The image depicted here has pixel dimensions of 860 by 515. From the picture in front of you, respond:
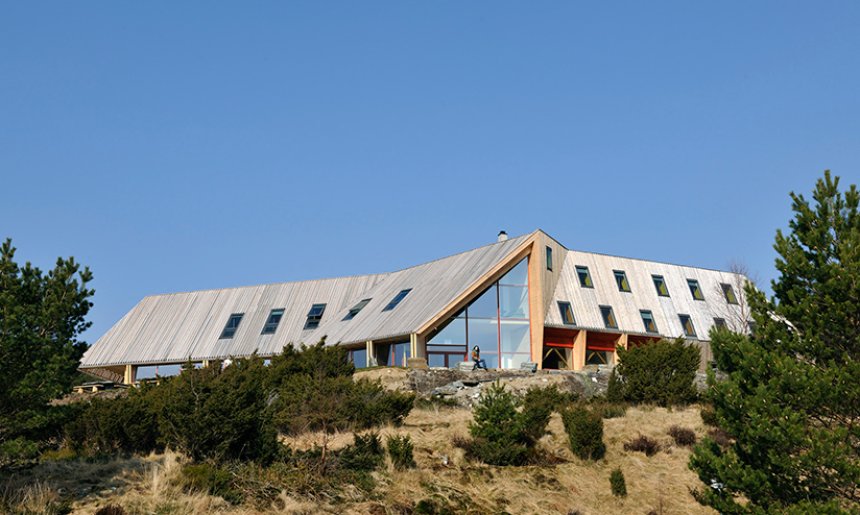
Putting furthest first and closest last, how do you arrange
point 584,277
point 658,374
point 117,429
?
1. point 584,277
2. point 658,374
3. point 117,429

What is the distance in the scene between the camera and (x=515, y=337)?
41.1 meters

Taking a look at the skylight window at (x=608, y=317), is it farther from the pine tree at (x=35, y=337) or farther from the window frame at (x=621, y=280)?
the pine tree at (x=35, y=337)

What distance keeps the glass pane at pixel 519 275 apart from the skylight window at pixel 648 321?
6779 millimetres

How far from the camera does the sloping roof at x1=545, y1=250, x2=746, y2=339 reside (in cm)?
4341

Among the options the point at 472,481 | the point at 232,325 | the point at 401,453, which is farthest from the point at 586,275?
the point at 401,453

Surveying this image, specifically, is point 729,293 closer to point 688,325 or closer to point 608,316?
point 688,325

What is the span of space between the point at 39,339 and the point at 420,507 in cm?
912

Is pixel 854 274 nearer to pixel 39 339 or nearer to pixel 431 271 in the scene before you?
pixel 39 339

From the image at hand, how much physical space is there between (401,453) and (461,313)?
55.6ft

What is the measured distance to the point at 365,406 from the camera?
1060 inches

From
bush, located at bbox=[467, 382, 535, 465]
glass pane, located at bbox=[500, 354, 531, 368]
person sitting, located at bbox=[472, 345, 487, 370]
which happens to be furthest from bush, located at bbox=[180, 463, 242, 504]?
glass pane, located at bbox=[500, 354, 531, 368]

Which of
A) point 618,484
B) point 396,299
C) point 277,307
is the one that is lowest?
point 618,484

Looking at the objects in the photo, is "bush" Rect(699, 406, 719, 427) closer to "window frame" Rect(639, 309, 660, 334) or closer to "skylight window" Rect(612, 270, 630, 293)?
"window frame" Rect(639, 309, 660, 334)

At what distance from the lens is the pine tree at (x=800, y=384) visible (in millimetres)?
18062
